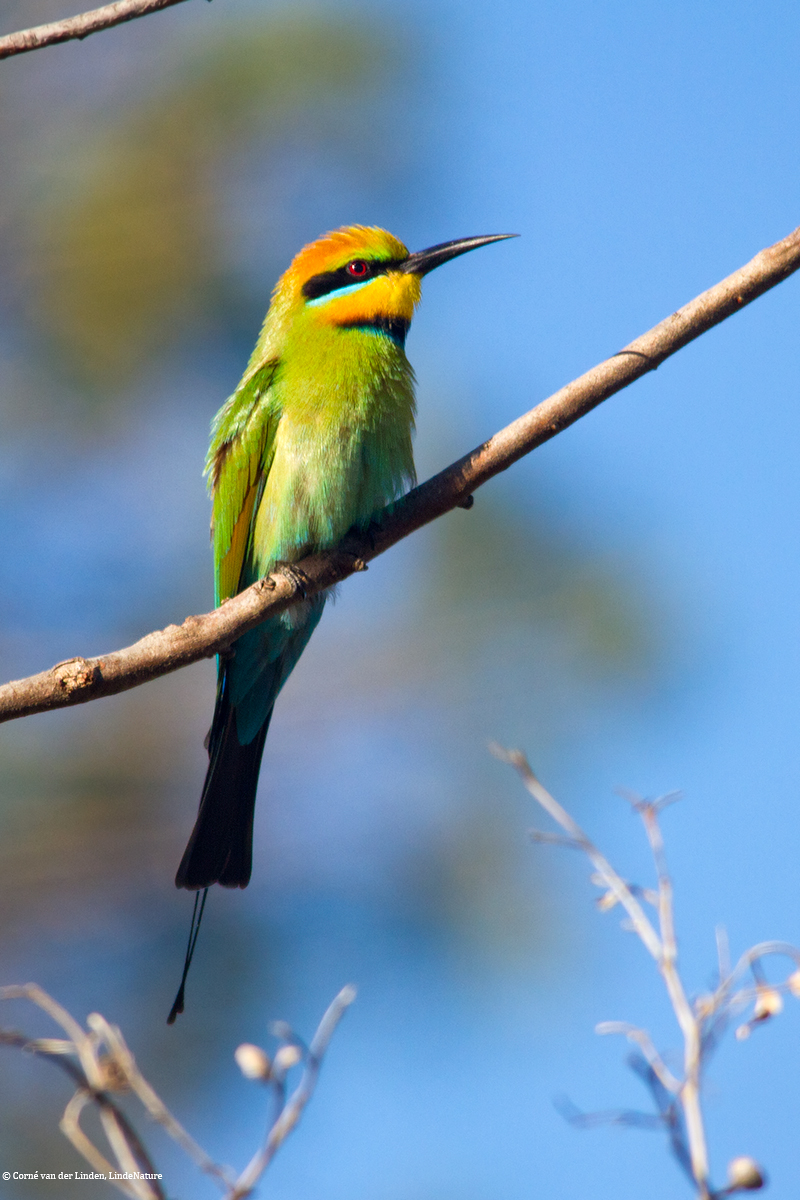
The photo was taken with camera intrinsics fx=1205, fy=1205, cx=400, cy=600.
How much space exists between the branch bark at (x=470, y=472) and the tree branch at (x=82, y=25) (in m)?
0.77

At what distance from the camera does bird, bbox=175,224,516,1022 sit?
2.53m

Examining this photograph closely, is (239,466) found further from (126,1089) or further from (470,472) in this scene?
(126,1089)

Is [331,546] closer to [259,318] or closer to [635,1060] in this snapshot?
[635,1060]

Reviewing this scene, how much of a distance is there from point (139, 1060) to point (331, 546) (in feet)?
8.20

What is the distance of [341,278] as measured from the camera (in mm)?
3002

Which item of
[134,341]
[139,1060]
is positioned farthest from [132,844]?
[134,341]

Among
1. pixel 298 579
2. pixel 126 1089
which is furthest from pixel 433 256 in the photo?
pixel 126 1089

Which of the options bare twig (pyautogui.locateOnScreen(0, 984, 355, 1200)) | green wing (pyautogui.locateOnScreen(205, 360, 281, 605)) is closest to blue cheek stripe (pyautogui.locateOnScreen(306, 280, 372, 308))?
green wing (pyautogui.locateOnScreen(205, 360, 281, 605))

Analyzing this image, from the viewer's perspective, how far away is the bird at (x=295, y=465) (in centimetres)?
253

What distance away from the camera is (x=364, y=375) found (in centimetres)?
270

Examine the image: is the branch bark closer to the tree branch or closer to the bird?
the bird

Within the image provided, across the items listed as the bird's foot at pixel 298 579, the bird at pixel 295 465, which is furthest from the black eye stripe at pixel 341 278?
the bird's foot at pixel 298 579

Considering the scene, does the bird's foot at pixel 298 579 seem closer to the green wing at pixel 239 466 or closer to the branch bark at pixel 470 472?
the branch bark at pixel 470 472

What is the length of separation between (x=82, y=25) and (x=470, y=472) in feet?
2.71
